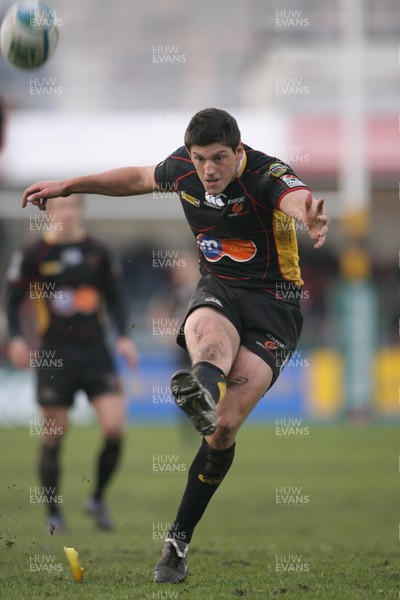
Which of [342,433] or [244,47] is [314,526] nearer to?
[342,433]

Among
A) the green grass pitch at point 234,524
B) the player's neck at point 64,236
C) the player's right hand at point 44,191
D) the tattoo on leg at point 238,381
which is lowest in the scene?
the green grass pitch at point 234,524

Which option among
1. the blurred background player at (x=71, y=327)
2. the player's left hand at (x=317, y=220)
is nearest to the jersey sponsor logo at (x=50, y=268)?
the blurred background player at (x=71, y=327)

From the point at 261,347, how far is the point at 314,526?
337 centimetres

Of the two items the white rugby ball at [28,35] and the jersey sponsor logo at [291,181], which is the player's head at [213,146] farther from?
the white rugby ball at [28,35]

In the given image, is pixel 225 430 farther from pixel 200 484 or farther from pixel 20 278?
pixel 20 278

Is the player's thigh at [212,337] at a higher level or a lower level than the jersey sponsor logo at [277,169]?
lower

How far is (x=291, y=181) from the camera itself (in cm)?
559

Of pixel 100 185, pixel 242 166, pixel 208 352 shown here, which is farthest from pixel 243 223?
pixel 100 185

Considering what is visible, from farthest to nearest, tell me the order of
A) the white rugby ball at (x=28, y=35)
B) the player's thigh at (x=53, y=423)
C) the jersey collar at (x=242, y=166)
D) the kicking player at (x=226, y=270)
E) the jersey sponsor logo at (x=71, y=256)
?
1. the jersey sponsor logo at (x=71, y=256)
2. the player's thigh at (x=53, y=423)
3. the white rugby ball at (x=28, y=35)
4. the jersey collar at (x=242, y=166)
5. the kicking player at (x=226, y=270)

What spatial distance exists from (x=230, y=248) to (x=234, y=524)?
3580mm

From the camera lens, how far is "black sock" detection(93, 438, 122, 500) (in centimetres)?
862

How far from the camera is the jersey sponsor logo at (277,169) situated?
224 inches

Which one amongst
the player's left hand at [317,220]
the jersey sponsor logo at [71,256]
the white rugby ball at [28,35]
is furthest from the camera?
the jersey sponsor logo at [71,256]

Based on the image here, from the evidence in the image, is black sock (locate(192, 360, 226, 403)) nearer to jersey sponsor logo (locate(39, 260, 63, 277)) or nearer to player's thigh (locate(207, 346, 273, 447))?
player's thigh (locate(207, 346, 273, 447))
